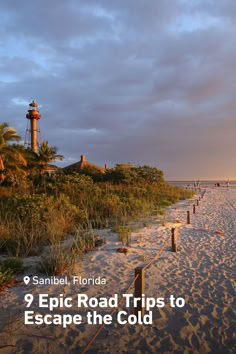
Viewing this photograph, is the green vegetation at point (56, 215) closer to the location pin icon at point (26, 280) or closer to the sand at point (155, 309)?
the location pin icon at point (26, 280)

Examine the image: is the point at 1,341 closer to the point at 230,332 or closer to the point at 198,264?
the point at 230,332

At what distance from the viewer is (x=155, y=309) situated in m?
3.95

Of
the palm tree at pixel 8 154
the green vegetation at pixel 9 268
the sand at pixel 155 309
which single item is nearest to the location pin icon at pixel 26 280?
the sand at pixel 155 309

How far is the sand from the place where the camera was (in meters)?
3.12

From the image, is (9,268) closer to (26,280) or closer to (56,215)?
(26,280)

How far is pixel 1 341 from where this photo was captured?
3.06m

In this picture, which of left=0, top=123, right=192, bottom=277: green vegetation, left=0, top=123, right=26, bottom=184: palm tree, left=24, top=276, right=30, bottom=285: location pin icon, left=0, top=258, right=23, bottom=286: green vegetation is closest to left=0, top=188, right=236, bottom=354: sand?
left=24, top=276, right=30, bottom=285: location pin icon

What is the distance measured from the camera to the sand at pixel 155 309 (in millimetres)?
3117

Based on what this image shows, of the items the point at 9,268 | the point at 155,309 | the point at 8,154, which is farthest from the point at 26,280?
the point at 8,154

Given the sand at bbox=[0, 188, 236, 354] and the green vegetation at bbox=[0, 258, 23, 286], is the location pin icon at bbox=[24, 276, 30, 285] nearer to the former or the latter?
the sand at bbox=[0, 188, 236, 354]

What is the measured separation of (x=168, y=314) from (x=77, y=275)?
2.07 meters

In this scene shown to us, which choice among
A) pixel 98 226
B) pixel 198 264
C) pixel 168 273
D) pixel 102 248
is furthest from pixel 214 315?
pixel 98 226

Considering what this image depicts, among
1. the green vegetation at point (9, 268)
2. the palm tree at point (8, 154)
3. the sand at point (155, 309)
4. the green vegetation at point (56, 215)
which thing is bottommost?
the sand at point (155, 309)

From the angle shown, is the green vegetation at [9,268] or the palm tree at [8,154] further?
the palm tree at [8,154]
